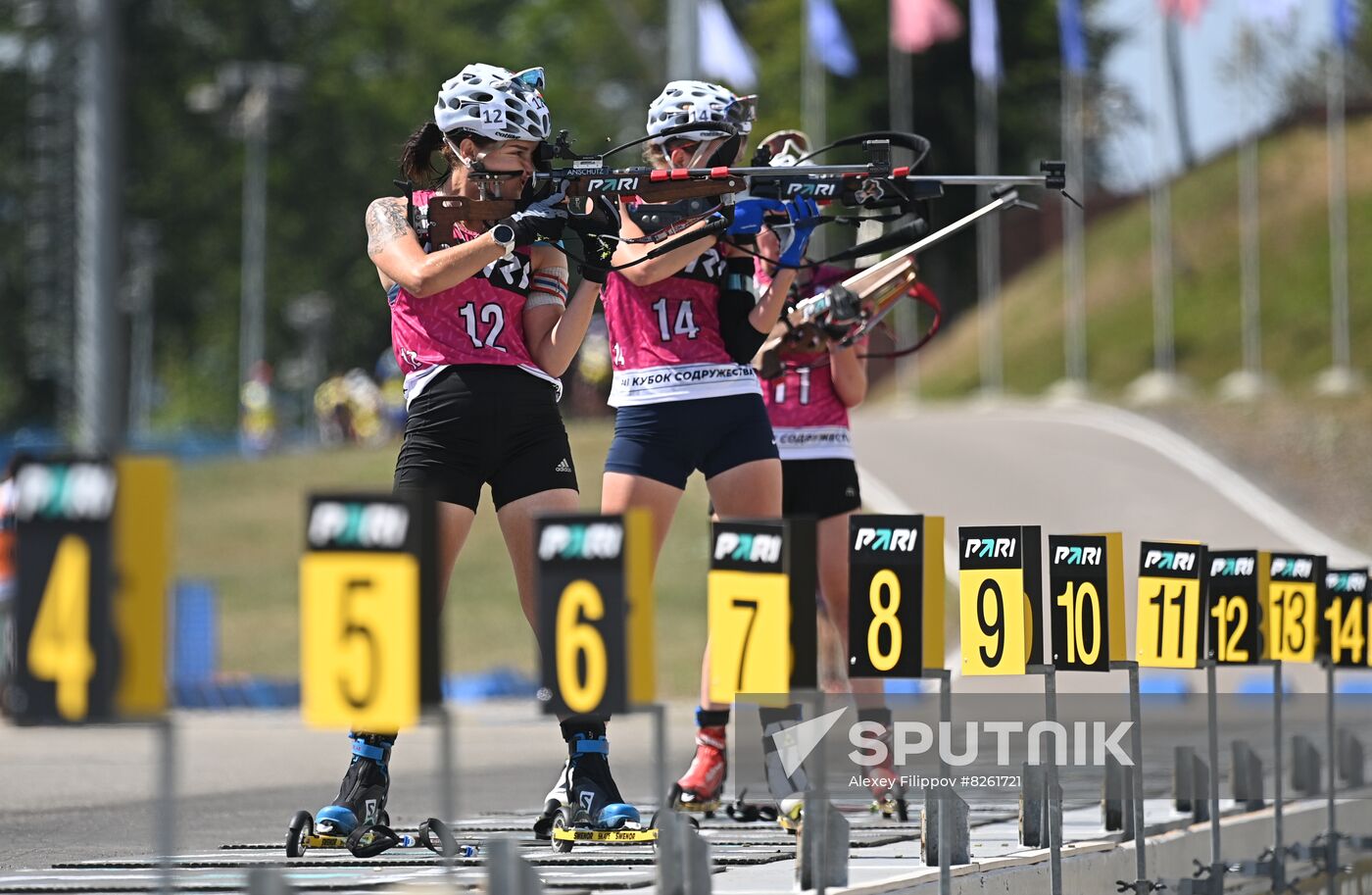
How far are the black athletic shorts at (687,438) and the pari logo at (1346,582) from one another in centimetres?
328

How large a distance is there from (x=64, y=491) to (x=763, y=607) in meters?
1.95

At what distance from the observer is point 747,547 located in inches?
237

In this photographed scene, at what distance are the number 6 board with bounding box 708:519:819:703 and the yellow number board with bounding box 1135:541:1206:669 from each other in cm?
277

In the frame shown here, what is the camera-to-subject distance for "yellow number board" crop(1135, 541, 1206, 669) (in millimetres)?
8438

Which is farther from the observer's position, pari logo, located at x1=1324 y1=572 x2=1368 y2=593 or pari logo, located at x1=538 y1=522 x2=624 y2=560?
pari logo, located at x1=1324 y1=572 x2=1368 y2=593

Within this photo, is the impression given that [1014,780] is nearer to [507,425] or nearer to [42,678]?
[507,425]

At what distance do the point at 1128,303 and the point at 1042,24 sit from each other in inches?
519

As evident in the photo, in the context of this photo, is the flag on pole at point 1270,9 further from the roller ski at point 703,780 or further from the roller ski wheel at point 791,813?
the roller ski wheel at point 791,813

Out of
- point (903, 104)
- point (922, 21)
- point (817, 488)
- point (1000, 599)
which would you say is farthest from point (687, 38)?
point (903, 104)

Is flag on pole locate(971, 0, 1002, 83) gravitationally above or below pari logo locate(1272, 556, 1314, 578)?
above

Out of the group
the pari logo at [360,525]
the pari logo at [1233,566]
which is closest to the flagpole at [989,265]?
the pari logo at [1233,566]

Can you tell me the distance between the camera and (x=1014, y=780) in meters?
10.9

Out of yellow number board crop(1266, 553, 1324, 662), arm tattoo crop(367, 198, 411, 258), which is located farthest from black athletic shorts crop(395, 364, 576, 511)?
yellow number board crop(1266, 553, 1324, 662)

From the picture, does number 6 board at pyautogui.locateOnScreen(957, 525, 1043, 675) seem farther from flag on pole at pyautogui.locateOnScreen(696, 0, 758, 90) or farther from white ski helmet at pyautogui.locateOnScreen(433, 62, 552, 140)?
flag on pole at pyautogui.locateOnScreen(696, 0, 758, 90)
